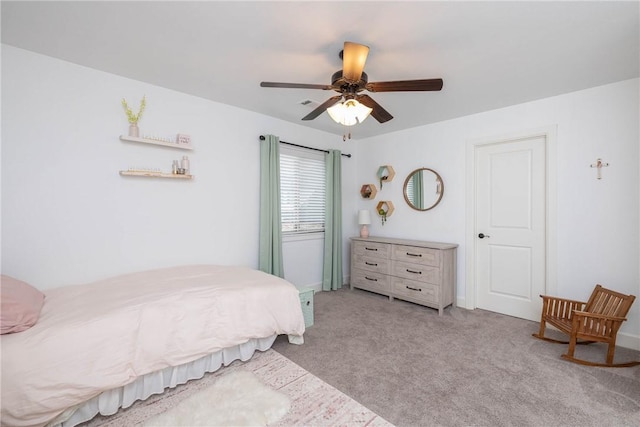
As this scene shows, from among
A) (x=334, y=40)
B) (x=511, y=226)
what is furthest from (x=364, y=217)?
(x=334, y=40)

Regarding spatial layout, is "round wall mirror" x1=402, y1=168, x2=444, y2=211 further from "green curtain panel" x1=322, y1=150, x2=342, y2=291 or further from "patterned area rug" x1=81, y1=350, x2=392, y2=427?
"patterned area rug" x1=81, y1=350, x2=392, y2=427

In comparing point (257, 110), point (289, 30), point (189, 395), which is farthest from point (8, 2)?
point (189, 395)

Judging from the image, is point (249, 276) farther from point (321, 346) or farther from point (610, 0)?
point (610, 0)

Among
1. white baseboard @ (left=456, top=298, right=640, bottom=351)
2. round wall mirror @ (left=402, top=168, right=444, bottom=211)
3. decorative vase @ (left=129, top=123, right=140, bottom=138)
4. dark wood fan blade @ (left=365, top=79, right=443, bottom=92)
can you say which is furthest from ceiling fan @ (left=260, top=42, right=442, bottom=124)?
white baseboard @ (left=456, top=298, right=640, bottom=351)

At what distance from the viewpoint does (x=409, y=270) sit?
12.1ft

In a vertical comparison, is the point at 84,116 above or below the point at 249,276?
above

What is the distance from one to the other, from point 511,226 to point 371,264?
1.77 meters

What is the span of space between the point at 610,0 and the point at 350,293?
3.71 metres

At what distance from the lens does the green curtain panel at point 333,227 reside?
14.1ft

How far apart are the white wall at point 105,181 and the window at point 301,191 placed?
1.69 feet

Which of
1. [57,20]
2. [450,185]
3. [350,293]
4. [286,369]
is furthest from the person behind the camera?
[350,293]

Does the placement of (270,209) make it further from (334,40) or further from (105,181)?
(334,40)

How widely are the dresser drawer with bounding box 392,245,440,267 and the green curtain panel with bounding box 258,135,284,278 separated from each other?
5.00ft

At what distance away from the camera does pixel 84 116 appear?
249cm
